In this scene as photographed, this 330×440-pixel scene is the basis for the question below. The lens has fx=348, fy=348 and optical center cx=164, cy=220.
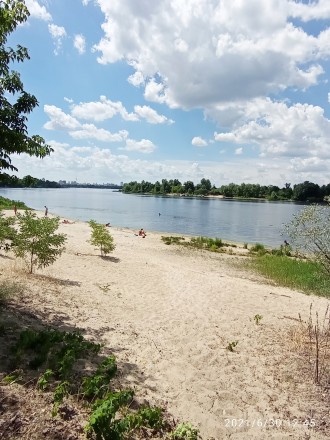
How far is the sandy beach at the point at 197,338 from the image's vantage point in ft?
19.6

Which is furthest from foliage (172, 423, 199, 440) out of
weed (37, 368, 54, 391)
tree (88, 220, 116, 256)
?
tree (88, 220, 116, 256)

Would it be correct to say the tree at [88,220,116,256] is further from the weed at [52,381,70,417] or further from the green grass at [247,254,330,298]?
the weed at [52,381,70,417]

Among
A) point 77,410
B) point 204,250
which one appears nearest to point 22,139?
point 77,410

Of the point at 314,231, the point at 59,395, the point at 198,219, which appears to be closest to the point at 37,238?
the point at 59,395

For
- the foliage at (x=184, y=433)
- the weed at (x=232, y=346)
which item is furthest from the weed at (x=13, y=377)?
the weed at (x=232, y=346)

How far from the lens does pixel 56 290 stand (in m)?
11.6

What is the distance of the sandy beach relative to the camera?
5965mm

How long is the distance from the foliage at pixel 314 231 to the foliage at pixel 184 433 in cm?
771

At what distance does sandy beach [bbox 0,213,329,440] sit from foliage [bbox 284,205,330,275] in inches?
96.1

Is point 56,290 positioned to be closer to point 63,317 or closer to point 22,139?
point 63,317

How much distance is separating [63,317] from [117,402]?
195 inches

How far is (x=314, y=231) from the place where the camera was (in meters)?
11.0

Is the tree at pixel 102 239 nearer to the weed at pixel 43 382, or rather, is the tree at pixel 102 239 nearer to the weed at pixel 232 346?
the weed at pixel 232 346
